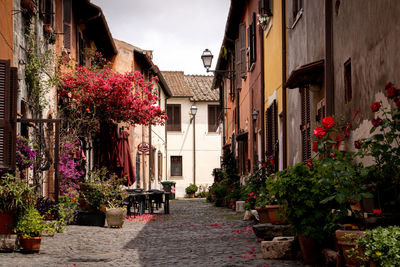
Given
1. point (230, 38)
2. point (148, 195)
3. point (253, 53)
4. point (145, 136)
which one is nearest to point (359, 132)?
point (253, 53)

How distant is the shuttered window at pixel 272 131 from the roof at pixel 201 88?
2434 cm

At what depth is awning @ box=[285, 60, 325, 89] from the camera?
837 cm

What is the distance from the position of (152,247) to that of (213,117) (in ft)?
97.9

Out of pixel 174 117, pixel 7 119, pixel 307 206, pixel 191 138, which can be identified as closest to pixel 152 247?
pixel 7 119

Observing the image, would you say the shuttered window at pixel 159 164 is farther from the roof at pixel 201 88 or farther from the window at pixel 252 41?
the window at pixel 252 41

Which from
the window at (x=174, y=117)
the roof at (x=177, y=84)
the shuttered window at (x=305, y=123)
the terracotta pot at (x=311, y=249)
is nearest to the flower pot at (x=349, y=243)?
the terracotta pot at (x=311, y=249)

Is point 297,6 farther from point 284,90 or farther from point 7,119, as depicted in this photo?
point 7,119

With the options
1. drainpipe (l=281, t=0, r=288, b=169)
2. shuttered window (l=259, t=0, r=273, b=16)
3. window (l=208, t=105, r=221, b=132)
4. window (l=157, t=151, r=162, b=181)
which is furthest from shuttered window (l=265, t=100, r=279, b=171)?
window (l=208, t=105, r=221, b=132)

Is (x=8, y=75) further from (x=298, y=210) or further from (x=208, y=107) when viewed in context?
(x=208, y=107)

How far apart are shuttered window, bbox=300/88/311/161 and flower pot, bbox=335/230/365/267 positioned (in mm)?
4317

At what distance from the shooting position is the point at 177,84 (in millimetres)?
39812

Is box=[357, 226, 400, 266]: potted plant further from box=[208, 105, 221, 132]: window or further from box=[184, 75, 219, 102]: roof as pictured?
box=[184, 75, 219, 102]: roof

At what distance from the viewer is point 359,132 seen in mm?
6629

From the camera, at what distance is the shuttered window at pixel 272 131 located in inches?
514
